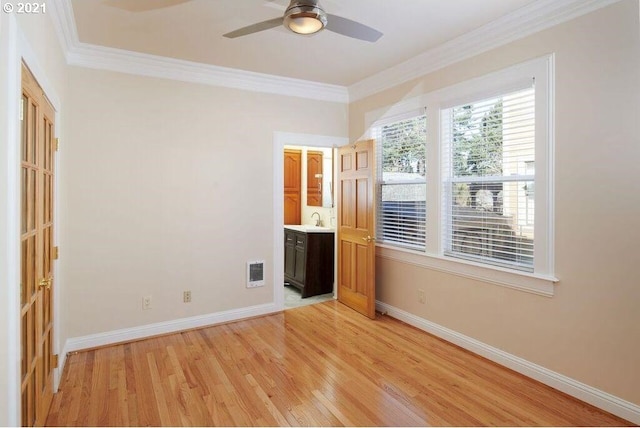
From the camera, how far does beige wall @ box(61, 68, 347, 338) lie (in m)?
3.34

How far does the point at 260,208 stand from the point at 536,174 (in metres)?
2.78

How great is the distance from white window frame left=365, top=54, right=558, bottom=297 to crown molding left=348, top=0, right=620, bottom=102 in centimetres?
24

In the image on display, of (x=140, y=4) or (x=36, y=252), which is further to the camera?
(x=140, y=4)

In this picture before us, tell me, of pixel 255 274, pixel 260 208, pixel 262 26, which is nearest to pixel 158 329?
pixel 255 274

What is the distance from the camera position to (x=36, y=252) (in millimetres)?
2027

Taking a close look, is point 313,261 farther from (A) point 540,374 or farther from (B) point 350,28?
(B) point 350,28

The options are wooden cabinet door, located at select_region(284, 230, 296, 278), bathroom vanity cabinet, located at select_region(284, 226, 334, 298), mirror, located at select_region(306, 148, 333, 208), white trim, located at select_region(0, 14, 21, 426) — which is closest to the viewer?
white trim, located at select_region(0, 14, 21, 426)

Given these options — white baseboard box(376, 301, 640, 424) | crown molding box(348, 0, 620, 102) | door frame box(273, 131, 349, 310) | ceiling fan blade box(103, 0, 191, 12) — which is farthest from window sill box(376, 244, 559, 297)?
ceiling fan blade box(103, 0, 191, 12)

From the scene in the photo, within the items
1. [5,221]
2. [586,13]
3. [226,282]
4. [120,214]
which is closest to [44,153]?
[5,221]

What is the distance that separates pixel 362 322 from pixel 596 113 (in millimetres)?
2799

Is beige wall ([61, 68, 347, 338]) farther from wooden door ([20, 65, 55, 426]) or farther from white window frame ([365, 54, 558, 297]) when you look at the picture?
white window frame ([365, 54, 558, 297])

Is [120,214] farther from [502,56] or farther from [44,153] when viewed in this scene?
[502,56]

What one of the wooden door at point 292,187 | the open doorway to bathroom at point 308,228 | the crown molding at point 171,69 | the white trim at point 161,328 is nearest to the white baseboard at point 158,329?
the white trim at point 161,328

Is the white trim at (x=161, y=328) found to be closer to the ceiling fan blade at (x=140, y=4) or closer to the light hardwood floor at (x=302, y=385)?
the light hardwood floor at (x=302, y=385)
